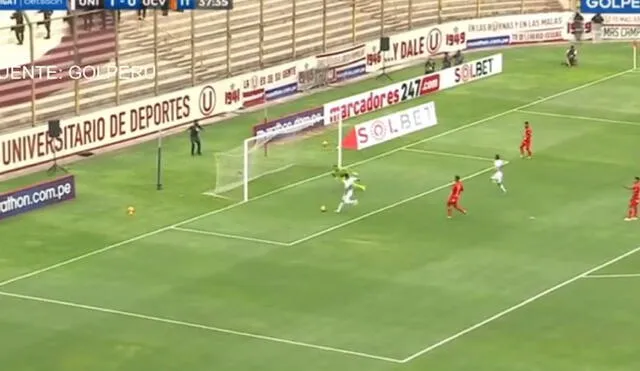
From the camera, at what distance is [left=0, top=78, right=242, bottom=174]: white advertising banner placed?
67.1 meters

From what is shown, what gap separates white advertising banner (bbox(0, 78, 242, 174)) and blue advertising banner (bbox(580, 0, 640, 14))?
1492 centimetres

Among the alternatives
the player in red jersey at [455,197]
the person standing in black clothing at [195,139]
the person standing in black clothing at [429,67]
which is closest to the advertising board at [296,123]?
the person standing in black clothing at [195,139]

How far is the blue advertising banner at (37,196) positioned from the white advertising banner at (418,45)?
25.8 m

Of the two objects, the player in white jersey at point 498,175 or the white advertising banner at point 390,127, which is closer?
the player in white jersey at point 498,175

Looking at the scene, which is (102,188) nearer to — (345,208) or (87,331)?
(345,208)

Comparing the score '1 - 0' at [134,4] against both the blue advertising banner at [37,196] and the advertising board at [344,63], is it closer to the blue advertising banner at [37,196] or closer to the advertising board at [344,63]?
the blue advertising banner at [37,196]

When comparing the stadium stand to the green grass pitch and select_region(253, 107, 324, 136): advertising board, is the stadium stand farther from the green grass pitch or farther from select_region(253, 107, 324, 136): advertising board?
select_region(253, 107, 324, 136): advertising board

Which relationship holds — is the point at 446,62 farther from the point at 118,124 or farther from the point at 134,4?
the point at 134,4

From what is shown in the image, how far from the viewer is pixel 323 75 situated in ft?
275

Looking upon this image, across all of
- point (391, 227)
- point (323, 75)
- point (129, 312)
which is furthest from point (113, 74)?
point (129, 312)

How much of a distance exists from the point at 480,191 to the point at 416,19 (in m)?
29.9

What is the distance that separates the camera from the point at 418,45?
89688 millimetres

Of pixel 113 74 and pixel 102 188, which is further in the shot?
pixel 113 74

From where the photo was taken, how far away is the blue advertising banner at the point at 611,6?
72.3 m
